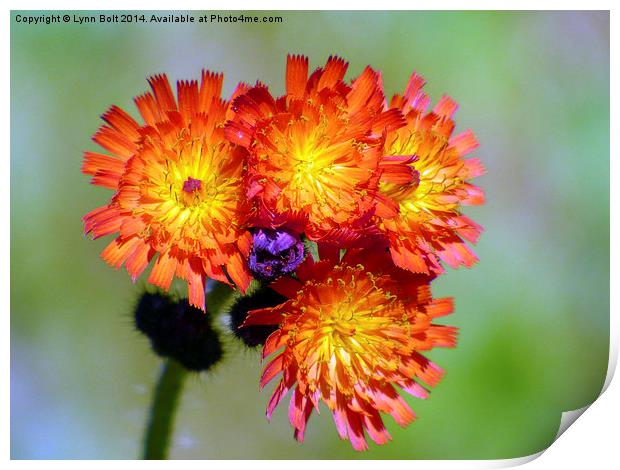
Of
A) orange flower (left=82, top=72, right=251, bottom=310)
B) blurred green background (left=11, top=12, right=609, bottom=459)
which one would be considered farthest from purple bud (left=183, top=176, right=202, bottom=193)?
blurred green background (left=11, top=12, right=609, bottom=459)

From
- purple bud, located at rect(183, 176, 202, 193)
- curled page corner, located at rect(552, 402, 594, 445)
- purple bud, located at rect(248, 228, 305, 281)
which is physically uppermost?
purple bud, located at rect(183, 176, 202, 193)

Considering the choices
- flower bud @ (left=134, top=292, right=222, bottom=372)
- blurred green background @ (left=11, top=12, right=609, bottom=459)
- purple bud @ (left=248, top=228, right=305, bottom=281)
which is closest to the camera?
purple bud @ (left=248, top=228, right=305, bottom=281)

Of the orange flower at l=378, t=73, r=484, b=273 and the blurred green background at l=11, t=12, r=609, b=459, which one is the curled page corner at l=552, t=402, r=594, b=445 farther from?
the orange flower at l=378, t=73, r=484, b=273

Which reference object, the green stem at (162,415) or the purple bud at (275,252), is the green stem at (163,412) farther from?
the purple bud at (275,252)

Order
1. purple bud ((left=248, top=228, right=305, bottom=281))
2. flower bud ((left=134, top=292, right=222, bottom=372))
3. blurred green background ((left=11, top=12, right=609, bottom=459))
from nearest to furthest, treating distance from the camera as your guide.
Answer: purple bud ((left=248, top=228, right=305, bottom=281)) → flower bud ((left=134, top=292, right=222, bottom=372)) → blurred green background ((left=11, top=12, right=609, bottom=459))

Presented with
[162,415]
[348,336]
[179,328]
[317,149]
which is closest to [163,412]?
[162,415]

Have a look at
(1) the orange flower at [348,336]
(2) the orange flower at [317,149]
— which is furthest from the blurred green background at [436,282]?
(2) the orange flower at [317,149]
